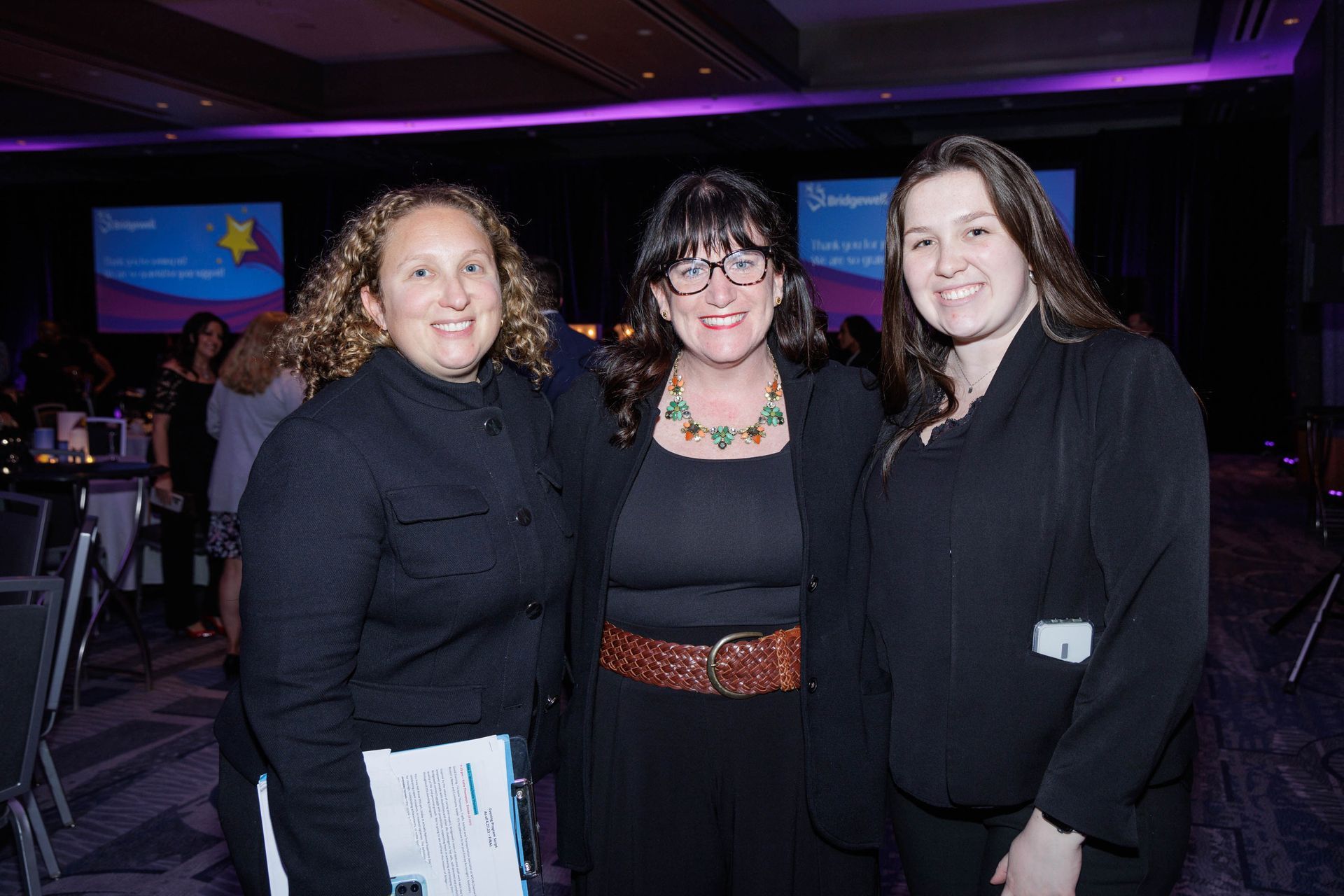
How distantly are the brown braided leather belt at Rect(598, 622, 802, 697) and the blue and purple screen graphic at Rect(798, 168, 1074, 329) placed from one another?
10727 mm

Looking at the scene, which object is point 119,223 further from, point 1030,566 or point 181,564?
point 1030,566

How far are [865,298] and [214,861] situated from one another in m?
10.6

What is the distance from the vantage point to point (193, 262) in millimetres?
14961

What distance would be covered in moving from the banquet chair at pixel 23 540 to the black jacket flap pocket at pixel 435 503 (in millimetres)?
2050

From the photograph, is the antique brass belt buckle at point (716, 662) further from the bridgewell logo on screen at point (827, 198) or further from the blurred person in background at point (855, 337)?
the bridgewell logo on screen at point (827, 198)

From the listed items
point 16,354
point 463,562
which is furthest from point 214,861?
point 16,354

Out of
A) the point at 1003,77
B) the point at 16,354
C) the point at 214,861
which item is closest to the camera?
the point at 214,861

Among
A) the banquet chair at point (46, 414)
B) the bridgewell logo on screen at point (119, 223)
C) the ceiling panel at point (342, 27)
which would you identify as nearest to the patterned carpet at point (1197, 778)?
the banquet chair at point (46, 414)

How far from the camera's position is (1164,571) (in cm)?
131

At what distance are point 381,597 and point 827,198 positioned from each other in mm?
11636

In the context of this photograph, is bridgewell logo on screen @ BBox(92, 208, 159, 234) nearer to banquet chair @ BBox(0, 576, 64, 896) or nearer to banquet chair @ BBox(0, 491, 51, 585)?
banquet chair @ BBox(0, 491, 51, 585)

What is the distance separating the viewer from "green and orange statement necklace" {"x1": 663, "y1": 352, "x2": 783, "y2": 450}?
1916mm

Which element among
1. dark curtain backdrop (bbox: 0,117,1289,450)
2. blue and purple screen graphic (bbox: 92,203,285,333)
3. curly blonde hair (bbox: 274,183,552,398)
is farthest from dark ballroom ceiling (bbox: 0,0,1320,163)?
curly blonde hair (bbox: 274,183,552,398)

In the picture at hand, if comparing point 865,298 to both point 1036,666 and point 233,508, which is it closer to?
point 233,508
